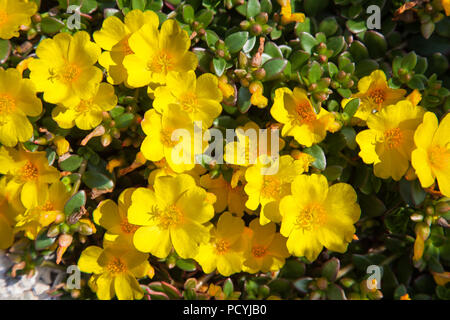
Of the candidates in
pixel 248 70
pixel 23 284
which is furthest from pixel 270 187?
pixel 23 284

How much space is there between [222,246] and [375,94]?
1072 millimetres

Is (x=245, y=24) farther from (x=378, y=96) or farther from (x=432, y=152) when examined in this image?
(x=432, y=152)

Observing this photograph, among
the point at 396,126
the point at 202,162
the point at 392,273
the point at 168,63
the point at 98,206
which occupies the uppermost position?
the point at 168,63

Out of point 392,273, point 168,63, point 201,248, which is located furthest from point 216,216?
point 392,273

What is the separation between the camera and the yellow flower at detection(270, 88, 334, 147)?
1.96m

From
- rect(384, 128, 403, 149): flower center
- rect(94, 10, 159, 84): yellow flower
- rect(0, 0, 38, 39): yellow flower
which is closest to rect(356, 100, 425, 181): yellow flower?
rect(384, 128, 403, 149): flower center

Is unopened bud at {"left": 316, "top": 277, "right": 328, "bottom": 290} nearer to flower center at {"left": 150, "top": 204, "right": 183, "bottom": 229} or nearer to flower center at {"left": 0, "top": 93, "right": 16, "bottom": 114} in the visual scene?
flower center at {"left": 150, "top": 204, "right": 183, "bottom": 229}

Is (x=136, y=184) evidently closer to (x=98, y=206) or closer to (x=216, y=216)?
(x=98, y=206)

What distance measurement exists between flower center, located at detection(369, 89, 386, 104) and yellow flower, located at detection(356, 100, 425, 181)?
0.16 metres

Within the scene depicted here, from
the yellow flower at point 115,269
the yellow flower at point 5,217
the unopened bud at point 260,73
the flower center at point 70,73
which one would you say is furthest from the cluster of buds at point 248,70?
the yellow flower at point 5,217

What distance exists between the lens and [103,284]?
211 centimetres

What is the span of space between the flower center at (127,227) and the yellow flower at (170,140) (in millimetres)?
358

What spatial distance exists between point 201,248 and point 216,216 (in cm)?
24

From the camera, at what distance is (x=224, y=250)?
2.08 m
